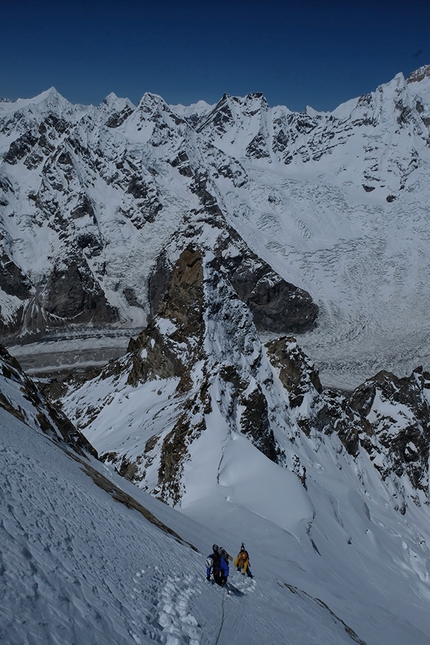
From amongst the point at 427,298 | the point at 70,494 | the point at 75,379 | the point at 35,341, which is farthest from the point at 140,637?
the point at 427,298

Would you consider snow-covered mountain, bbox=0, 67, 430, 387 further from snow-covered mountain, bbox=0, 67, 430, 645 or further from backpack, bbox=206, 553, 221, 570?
backpack, bbox=206, 553, 221, 570

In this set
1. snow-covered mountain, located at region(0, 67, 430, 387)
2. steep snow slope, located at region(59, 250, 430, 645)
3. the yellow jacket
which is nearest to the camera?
the yellow jacket

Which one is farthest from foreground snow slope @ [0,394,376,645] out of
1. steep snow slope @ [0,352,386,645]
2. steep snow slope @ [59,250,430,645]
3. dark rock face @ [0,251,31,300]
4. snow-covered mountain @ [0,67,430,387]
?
dark rock face @ [0,251,31,300]

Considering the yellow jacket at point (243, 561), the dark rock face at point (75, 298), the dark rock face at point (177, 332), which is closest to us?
the yellow jacket at point (243, 561)

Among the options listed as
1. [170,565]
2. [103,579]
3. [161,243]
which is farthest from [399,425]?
[161,243]

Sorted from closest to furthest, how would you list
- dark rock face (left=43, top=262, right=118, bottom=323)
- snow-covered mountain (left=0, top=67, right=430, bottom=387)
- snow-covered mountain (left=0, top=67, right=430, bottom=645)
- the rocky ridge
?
snow-covered mountain (left=0, top=67, right=430, bottom=645) < the rocky ridge < snow-covered mountain (left=0, top=67, right=430, bottom=387) < dark rock face (left=43, top=262, right=118, bottom=323)

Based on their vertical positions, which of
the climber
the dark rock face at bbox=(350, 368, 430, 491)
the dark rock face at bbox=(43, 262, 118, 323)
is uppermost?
the dark rock face at bbox=(43, 262, 118, 323)

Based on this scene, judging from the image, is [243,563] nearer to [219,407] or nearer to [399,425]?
[219,407]

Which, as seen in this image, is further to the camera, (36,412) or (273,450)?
(273,450)

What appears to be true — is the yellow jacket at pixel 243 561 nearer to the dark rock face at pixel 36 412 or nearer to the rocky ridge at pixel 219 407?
the dark rock face at pixel 36 412

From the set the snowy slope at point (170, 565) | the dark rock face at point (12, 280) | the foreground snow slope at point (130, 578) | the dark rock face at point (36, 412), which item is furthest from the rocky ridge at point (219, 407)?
the dark rock face at point (12, 280)

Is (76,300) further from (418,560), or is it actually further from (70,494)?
(70,494)
